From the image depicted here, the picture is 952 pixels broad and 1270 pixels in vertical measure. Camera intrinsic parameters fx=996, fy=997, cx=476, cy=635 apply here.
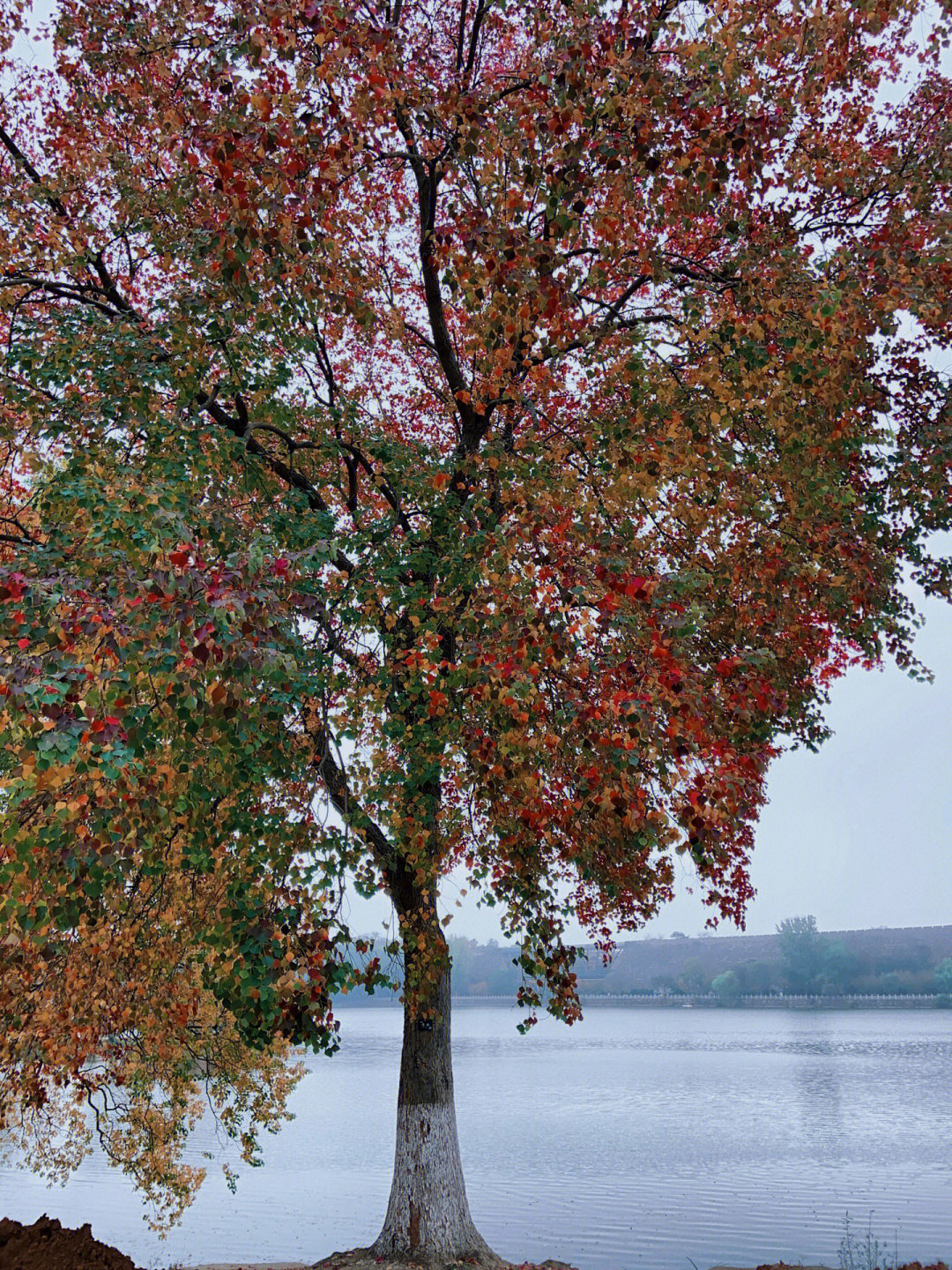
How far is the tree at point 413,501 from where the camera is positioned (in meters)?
8.04

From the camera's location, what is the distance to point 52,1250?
31.8ft

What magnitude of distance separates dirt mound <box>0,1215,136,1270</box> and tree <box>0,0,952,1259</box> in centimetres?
196

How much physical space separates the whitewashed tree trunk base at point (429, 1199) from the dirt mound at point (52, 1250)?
405cm

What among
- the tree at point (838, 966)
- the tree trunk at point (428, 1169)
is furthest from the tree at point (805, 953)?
the tree trunk at point (428, 1169)

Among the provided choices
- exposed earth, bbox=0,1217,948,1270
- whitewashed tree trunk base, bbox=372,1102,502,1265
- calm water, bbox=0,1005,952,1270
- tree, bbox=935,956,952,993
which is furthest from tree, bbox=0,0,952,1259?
tree, bbox=935,956,952,993

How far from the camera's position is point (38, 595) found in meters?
6.81

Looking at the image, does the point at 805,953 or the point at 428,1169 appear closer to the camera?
the point at 428,1169

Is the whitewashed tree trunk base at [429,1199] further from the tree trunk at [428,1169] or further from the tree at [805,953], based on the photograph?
the tree at [805,953]

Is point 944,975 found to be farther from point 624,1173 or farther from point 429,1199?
point 429,1199

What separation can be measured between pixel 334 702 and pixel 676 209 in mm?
6907

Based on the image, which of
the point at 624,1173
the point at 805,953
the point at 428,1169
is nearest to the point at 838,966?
the point at 805,953

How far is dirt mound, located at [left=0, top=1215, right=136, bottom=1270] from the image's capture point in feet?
31.1

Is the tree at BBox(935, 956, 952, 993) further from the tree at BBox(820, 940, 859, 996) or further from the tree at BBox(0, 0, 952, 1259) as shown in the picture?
the tree at BBox(0, 0, 952, 1259)

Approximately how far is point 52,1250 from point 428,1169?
5077 mm
